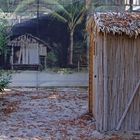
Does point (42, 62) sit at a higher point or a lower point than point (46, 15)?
lower

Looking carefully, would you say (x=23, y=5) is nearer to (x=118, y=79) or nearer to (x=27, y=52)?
(x=27, y=52)

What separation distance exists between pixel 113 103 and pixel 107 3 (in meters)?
6.30

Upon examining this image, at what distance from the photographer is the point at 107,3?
1420 centimetres

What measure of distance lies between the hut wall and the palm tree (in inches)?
238

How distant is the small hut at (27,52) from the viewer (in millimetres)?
14461

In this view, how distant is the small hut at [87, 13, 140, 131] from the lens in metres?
8.41

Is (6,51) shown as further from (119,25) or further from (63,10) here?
(119,25)

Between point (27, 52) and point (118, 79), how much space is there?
6.49m

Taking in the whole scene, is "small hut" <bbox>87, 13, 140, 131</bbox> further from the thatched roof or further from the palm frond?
the palm frond

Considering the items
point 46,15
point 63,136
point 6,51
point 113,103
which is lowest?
point 63,136

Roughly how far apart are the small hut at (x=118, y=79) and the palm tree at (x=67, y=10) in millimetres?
5997

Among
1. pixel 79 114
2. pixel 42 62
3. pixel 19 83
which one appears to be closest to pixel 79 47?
pixel 42 62

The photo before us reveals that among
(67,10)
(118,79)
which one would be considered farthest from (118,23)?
Answer: (67,10)

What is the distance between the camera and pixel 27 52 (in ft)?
47.7
